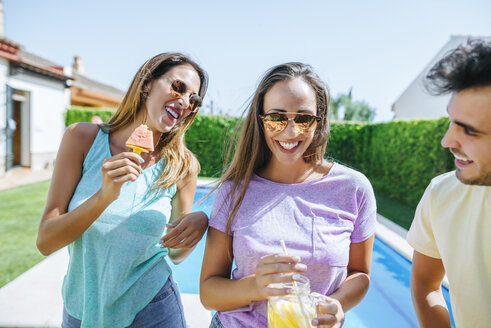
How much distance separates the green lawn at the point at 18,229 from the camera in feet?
16.8

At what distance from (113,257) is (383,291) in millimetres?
5511

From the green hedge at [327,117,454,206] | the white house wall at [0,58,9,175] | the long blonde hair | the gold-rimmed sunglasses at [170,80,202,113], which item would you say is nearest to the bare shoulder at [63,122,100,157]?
the long blonde hair

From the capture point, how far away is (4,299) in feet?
12.0

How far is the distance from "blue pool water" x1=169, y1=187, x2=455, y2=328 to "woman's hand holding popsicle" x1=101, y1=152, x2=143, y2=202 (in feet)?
10.1

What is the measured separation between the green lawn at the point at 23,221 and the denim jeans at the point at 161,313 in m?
3.52

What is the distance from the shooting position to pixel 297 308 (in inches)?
53.2

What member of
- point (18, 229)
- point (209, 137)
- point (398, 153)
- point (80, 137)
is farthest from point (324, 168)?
point (209, 137)

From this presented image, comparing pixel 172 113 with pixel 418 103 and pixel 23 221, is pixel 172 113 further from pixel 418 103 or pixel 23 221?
pixel 418 103

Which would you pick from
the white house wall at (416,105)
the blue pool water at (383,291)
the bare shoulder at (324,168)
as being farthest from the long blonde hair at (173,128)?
the white house wall at (416,105)

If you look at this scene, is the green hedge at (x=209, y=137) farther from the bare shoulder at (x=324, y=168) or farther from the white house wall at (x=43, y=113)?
the bare shoulder at (x=324, y=168)

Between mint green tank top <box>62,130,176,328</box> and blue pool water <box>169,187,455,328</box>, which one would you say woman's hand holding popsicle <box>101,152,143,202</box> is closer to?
mint green tank top <box>62,130,176,328</box>

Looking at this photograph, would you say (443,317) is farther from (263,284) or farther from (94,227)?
(94,227)

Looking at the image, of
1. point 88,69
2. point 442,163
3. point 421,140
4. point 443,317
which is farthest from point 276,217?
point 88,69

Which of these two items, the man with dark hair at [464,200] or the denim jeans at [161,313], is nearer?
the man with dark hair at [464,200]
